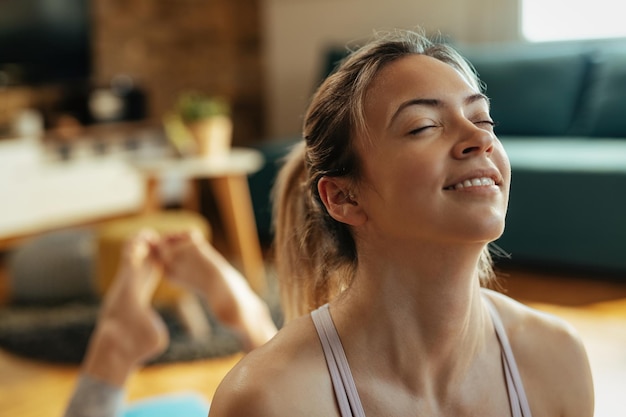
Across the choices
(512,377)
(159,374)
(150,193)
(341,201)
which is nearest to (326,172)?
(341,201)

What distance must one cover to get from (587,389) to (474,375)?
0.48 ft

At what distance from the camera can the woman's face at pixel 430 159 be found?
0.81 m

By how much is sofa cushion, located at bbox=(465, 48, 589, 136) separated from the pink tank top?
288 cm

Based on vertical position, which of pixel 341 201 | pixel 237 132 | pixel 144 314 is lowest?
pixel 237 132

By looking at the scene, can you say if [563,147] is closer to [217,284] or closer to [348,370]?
[217,284]

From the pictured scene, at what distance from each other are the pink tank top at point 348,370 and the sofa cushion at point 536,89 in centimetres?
288

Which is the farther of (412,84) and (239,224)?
(239,224)

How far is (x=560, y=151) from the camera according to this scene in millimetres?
3357

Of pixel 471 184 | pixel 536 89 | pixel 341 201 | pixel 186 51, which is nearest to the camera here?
pixel 471 184

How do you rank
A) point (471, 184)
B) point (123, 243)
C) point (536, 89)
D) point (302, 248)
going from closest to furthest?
point (471, 184) → point (302, 248) → point (123, 243) → point (536, 89)

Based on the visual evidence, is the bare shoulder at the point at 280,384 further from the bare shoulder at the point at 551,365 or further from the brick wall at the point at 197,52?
the brick wall at the point at 197,52

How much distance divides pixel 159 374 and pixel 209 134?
1.24 meters

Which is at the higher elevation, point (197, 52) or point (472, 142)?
point (472, 142)

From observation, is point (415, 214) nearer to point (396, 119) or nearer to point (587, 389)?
point (396, 119)
